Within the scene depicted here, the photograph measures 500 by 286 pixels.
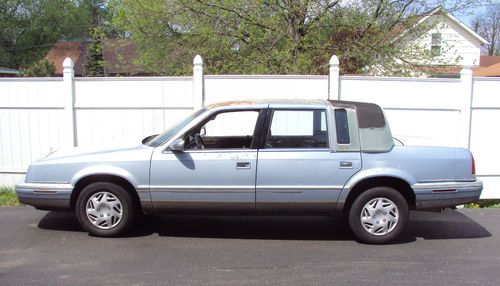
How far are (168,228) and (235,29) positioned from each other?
19.9ft

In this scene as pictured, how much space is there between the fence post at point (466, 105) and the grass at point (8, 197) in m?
7.04

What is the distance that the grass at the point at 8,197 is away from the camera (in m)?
7.85

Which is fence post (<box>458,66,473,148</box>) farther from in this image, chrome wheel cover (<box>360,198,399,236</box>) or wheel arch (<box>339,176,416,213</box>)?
chrome wheel cover (<box>360,198,399,236</box>)

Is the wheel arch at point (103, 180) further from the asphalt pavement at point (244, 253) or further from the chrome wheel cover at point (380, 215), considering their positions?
the chrome wheel cover at point (380, 215)

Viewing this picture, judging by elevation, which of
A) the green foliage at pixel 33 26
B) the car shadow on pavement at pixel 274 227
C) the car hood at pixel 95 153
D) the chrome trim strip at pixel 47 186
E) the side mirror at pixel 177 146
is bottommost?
the car shadow on pavement at pixel 274 227

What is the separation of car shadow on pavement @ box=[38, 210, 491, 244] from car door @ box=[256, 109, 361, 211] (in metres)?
0.60

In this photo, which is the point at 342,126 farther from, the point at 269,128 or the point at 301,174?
the point at 269,128

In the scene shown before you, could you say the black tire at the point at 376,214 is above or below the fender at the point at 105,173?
below

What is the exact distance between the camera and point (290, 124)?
6.26m

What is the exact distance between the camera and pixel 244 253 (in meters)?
5.36

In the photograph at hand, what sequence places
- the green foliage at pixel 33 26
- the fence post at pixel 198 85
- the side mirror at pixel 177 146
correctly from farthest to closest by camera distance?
the green foliage at pixel 33 26, the fence post at pixel 198 85, the side mirror at pixel 177 146

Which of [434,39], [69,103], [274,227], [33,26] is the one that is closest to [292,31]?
[434,39]

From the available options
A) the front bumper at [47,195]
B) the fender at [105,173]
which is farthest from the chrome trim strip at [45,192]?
the fender at [105,173]

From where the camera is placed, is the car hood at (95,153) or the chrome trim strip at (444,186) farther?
the car hood at (95,153)
